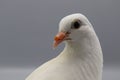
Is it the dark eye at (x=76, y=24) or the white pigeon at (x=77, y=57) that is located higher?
the dark eye at (x=76, y=24)

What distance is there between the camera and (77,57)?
3.02 ft

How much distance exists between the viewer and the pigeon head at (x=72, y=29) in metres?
0.85

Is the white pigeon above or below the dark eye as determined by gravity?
below

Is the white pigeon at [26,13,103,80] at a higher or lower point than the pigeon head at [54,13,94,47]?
lower

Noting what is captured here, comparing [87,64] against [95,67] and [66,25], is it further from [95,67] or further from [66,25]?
[66,25]

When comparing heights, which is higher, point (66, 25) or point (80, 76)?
point (66, 25)

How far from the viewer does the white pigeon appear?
0.86 meters

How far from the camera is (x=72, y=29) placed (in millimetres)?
858

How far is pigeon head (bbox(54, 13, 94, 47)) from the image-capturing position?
0.85 metres

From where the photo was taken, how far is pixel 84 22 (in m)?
0.87

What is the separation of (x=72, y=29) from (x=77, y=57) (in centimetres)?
10

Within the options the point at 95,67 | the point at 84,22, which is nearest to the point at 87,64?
the point at 95,67

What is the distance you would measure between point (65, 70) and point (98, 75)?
10cm

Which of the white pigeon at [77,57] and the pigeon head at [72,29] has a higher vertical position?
the pigeon head at [72,29]
